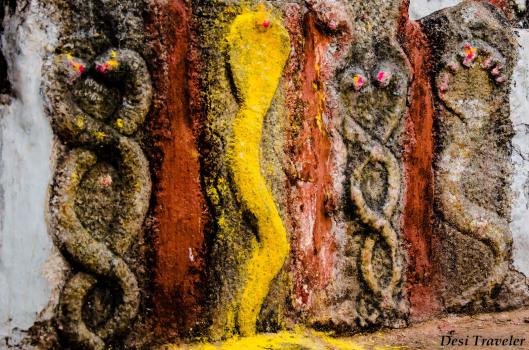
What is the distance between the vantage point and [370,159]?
2260 millimetres

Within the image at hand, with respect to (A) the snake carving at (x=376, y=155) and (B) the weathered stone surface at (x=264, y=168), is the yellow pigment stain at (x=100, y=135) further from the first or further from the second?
(A) the snake carving at (x=376, y=155)

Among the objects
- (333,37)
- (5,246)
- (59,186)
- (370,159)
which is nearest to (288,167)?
(370,159)

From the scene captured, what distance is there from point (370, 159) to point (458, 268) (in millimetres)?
549

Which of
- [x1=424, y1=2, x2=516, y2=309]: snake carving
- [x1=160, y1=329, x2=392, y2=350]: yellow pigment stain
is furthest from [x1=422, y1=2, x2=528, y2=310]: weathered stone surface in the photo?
[x1=160, y1=329, x2=392, y2=350]: yellow pigment stain

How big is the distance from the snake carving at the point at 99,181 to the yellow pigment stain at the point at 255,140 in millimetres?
272

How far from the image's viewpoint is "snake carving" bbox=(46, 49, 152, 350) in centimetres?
176

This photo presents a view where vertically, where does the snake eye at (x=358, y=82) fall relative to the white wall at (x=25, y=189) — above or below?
above

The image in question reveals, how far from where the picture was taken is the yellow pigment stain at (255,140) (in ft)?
6.40

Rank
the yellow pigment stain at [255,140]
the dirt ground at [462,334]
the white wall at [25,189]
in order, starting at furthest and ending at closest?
1. the dirt ground at [462,334]
2. the yellow pigment stain at [255,140]
3. the white wall at [25,189]

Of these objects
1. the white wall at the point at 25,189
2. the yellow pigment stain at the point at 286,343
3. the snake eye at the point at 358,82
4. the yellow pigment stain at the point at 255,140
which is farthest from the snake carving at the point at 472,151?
the white wall at the point at 25,189

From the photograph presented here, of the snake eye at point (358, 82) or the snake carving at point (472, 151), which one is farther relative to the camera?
the snake carving at point (472, 151)

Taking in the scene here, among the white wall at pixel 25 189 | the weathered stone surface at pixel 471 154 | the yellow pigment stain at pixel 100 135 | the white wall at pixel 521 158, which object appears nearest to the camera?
the white wall at pixel 25 189

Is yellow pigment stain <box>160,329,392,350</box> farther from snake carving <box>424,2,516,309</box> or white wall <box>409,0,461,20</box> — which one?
white wall <box>409,0,461,20</box>

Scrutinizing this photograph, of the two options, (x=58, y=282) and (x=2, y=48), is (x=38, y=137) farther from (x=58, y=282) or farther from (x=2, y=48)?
(x=58, y=282)
